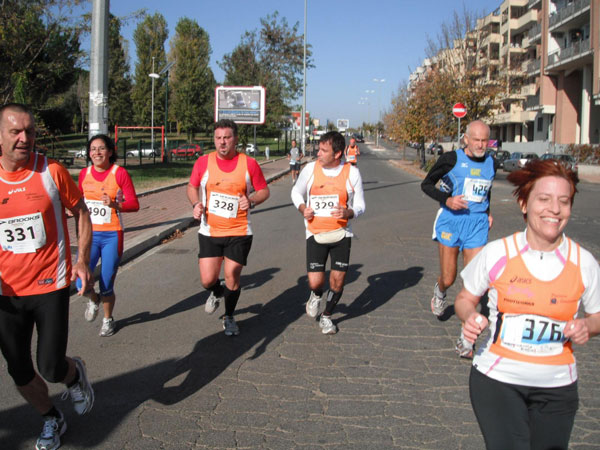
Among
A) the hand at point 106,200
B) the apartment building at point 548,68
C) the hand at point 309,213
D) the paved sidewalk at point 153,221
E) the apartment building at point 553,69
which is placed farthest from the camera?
the apartment building at point 553,69

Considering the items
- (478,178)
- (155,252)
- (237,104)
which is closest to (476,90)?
(237,104)

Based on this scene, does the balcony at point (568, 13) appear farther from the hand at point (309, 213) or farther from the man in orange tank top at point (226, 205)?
the man in orange tank top at point (226, 205)

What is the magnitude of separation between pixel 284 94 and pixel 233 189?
162 feet

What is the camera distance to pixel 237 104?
3344 centimetres

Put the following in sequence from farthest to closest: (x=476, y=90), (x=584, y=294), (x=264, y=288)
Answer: (x=476, y=90)
(x=264, y=288)
(x=584, y=294)

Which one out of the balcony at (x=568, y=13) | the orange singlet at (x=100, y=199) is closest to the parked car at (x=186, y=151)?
the balcony at (x=568, y=13)

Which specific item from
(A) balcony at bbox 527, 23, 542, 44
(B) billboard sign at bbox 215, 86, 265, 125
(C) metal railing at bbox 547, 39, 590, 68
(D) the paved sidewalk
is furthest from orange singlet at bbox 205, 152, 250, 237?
(A) balcony at bbox 527, 23, 542, 44

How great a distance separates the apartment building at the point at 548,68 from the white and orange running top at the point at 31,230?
1312 inches

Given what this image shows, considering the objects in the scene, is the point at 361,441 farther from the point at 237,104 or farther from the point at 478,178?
the point at 237,104

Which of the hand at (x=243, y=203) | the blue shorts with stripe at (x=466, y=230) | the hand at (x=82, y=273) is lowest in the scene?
the hand at (x=82, y=273)

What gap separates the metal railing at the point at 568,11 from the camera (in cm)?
4305

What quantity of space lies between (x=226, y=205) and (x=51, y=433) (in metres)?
2.57

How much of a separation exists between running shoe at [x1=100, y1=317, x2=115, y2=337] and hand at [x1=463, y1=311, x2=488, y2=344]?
13.2 feet

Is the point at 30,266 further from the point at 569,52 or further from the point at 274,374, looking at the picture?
the point at 569,52
